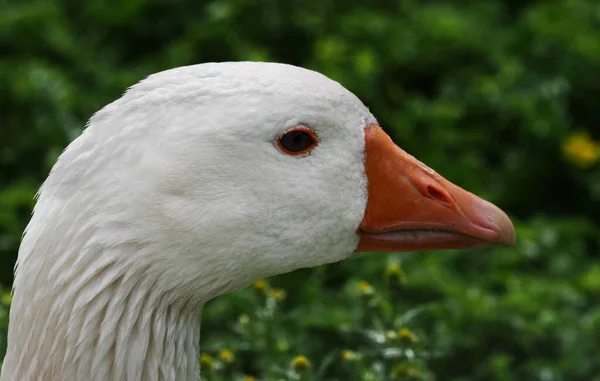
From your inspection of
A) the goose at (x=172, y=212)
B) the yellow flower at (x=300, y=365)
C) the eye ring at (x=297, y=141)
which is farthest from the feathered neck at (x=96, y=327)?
the yellow flower at (x=300, y=365)

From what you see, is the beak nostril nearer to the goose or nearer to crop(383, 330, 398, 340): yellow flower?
the goose

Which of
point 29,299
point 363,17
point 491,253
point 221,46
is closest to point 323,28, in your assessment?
point 363,17

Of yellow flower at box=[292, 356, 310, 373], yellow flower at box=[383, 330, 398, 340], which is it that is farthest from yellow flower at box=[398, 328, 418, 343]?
yellow flower at box=[292, 356, 310, 373]

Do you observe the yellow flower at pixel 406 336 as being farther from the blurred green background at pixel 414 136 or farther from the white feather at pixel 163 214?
the white feather at pixel 163 214

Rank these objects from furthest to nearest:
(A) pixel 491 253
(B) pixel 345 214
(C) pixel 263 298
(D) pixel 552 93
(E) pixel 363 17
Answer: (E) pixel 363 17
(D) pixel 552 93
(A) pixel 491 253
(C) pixel 263 298
(B) pixel 345 214

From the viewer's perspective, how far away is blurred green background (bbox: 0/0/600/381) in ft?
13.8

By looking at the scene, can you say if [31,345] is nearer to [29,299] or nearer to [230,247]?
[29,299]

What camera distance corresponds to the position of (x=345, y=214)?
9.82ft

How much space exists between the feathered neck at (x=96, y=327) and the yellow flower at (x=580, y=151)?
11.9 feet

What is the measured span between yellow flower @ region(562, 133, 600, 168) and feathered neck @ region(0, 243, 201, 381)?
364 centimetres

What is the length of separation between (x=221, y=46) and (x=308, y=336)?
2.44m

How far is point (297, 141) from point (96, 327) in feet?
2.27

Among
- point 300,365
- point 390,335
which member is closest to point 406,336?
point 390,335

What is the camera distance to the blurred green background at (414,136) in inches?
166
